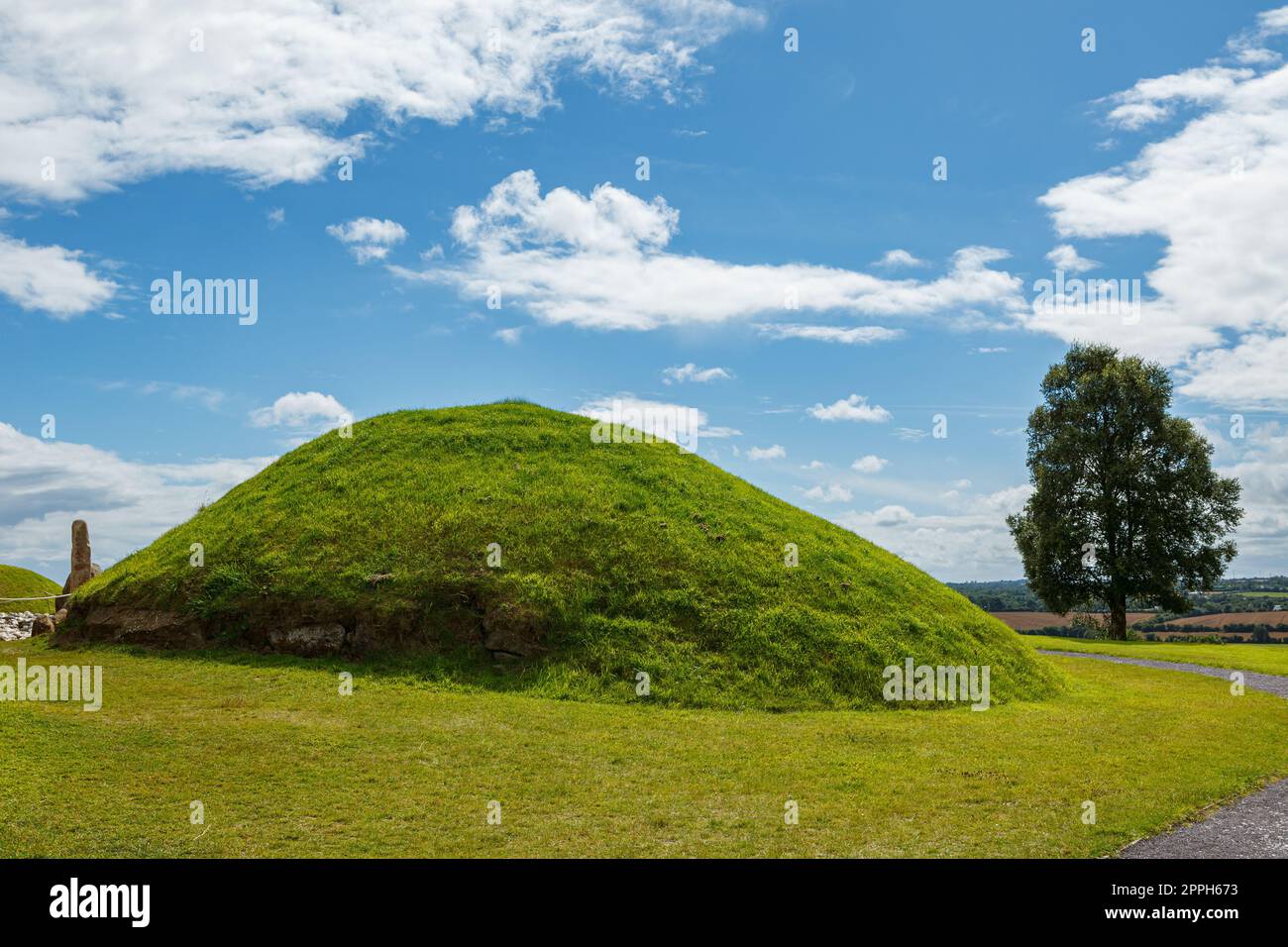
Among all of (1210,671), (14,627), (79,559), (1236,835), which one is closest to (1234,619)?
(1210,671)

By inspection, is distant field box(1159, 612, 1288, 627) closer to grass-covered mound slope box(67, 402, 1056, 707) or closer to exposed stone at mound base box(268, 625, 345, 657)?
grass-covered mound slope box(67, 402, 1056, 707)

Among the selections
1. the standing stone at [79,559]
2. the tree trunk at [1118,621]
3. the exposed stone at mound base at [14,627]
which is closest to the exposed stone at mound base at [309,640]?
the standing stone at [79,559]

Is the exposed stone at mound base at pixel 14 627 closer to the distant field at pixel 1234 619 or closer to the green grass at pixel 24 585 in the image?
the green grass at pixel 24 585

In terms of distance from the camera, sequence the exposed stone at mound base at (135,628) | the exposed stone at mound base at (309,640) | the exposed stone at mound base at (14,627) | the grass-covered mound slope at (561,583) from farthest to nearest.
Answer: the exposed stone at mound base at (14,627)
the exposed stone at mound base at (135,628)
the exposed stone at mound base at (309,640)
the grass-covered mound slope at (561,583)

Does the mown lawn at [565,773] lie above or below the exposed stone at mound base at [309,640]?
below

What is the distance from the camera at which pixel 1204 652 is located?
36.9 metres

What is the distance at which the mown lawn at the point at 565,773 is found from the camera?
1031cm

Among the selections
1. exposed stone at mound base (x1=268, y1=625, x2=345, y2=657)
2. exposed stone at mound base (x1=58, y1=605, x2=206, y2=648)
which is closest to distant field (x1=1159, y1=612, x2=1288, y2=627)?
exposed stone at mound base (x1=268, y1=625, x2=345, y2=657)

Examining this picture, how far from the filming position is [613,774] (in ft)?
44.0

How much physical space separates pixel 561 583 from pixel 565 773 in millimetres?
9431

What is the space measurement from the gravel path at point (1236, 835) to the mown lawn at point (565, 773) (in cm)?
31

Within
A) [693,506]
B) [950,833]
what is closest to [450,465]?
[693,506]

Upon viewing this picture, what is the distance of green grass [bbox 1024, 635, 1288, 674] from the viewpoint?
106ft

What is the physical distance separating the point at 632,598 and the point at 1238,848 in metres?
14.3
